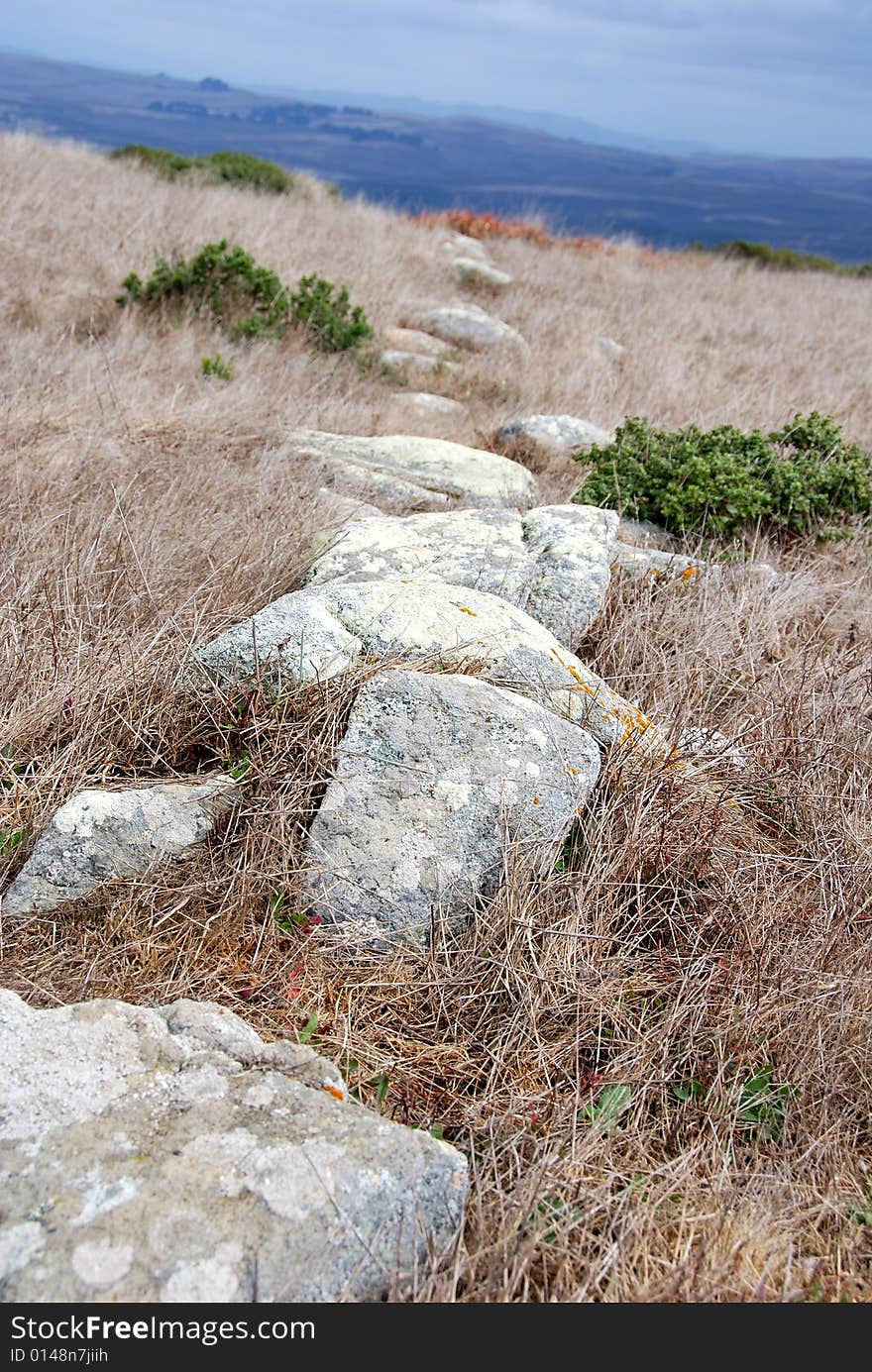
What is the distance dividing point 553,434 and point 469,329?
3.77m

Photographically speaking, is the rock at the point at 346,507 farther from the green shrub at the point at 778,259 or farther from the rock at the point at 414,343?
the green shrub at the point at 778,259

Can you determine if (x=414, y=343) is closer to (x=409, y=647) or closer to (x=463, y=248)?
(x=463, y=248)

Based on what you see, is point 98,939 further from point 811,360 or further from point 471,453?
point 811,360

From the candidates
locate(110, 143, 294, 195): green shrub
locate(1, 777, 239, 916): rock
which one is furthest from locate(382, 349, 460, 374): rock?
locate(110, 143, 294, 195): green shrub

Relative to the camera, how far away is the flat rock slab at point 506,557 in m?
3.81

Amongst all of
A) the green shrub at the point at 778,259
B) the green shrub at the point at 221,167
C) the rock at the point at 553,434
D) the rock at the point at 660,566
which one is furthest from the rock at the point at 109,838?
the green shrub at the point at 778,259

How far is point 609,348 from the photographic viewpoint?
9.89 metres

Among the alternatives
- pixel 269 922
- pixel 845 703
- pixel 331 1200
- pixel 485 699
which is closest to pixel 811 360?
pixel 845 703

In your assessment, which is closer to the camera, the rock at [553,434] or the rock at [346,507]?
the rock at [346,507]

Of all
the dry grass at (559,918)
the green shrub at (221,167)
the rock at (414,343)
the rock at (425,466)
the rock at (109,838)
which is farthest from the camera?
the green shrub at (221,167)

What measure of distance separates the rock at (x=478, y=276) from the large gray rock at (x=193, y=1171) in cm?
1217

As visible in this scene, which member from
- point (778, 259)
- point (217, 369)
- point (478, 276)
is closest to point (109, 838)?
point (217, 369)

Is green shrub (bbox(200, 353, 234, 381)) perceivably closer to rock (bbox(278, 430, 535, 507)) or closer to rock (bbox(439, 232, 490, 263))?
rock (bbox(278, 430, 535, 507))
